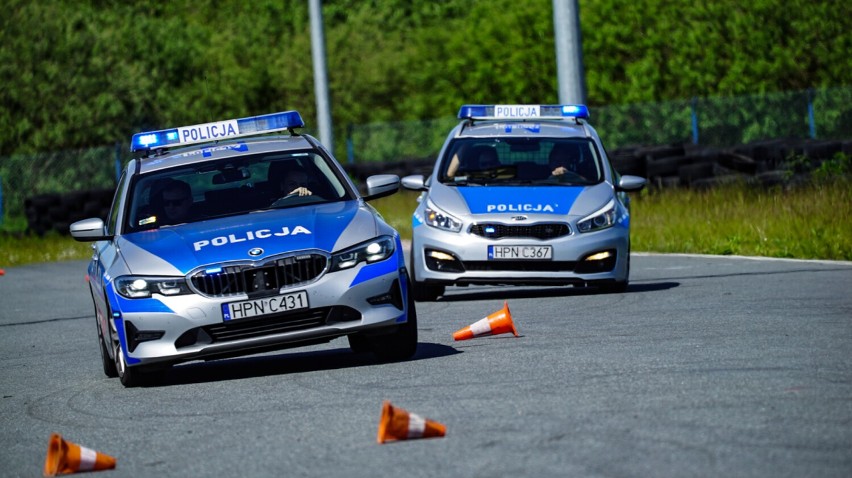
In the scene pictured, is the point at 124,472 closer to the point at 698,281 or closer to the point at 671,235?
the point at 698,281

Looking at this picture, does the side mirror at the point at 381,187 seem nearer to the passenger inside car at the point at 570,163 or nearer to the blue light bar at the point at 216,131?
the blue light bar at the point at 216,131

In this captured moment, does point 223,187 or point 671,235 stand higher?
point 223,187

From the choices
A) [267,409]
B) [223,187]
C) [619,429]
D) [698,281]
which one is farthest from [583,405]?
[698,281]

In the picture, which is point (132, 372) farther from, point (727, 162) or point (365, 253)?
point (727, 162)

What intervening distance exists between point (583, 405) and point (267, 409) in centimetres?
172

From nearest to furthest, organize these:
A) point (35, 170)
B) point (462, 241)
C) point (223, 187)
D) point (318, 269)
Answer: point (318, 269) < point (223, 187) < point (462, 241) < point (35, 170)

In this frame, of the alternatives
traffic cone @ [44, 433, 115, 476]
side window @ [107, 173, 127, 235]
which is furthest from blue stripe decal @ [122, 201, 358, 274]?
traffic cone @ [44, 433, 115, 476]

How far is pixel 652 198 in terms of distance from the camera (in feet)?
82.4

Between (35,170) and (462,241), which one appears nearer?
(462,241)

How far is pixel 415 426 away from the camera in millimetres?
7305

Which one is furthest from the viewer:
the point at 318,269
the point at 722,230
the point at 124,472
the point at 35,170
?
the point at 35,170

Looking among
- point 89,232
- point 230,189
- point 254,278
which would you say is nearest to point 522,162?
point 230,189

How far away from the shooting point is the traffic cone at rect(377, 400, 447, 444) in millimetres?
7223

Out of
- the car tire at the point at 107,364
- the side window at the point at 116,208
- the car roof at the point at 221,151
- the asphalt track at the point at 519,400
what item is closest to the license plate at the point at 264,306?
the asphalt track at the point at 519,400
